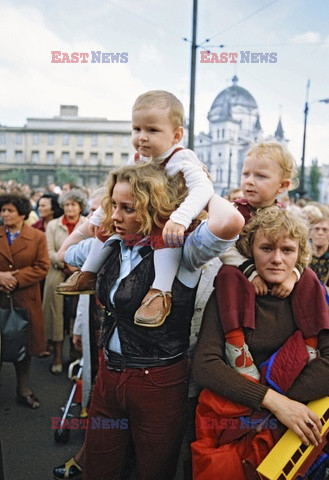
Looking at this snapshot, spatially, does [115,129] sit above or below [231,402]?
above

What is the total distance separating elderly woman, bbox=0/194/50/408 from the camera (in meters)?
4.04

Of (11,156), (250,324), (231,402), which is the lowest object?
(231,402)

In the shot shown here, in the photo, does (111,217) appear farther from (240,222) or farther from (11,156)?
(11,156)

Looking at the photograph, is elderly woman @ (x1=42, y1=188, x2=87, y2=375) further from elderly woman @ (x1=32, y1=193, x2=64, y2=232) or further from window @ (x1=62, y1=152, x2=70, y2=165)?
window @ (x1=62, y1=152, x2=70, y2=165)

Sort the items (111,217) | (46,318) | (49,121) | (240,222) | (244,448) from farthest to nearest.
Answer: (49,121), (46,318), (111,217), (244,448), (240,222)

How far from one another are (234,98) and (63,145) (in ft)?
129

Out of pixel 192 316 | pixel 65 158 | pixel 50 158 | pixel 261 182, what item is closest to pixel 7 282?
pixel 192 316

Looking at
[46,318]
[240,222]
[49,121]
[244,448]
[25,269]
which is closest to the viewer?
[240,222]

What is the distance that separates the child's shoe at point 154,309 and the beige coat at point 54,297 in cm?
345

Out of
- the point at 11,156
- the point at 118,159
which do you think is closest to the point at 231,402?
the point at 118,159

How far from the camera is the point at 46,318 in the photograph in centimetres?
505

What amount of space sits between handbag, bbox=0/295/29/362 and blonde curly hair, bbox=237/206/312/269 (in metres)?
2.59

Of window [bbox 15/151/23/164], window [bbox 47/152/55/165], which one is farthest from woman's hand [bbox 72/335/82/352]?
window [bbox 15/151/23/164]

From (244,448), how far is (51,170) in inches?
2874
